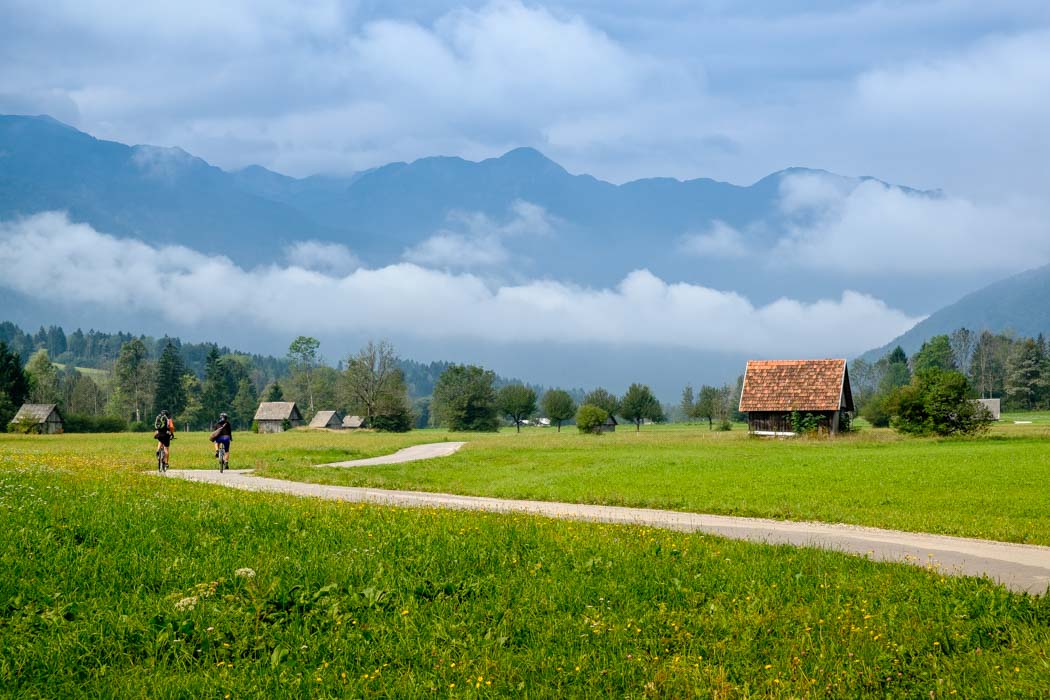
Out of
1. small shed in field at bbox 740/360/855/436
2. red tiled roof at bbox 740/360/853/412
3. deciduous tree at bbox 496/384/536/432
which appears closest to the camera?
small shed in field at bbox 740/360/855/436

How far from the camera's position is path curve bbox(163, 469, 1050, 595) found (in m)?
12.4

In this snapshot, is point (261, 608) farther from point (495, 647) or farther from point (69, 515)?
point (69, 515)

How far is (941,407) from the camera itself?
5681 centimetres

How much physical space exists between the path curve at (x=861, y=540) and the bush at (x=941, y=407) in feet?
140

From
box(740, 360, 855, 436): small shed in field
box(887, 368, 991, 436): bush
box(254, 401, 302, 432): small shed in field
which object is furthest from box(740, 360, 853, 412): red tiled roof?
box(254, 401, 302, 432): small shed in field

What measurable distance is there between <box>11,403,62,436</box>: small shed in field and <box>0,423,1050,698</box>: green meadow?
100137 millimetres

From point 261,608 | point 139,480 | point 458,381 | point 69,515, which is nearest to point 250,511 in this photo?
point 69,515

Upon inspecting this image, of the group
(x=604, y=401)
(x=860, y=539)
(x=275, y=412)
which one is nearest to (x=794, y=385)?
(x=860, y=539)

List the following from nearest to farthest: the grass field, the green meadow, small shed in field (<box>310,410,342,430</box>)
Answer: the green meadow
the grass field
small shed in field (<box>310,410,342,430</box>)

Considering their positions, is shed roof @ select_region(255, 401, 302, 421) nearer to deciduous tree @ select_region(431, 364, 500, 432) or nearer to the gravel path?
deciduous tree @ select_region(431, 364, 500, 432)

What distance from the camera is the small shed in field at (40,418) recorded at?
10062 centimetres

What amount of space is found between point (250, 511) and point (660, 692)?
8.61 meters

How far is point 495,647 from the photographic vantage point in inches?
333

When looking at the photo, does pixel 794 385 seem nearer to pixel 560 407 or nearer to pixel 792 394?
pixel 792 394
